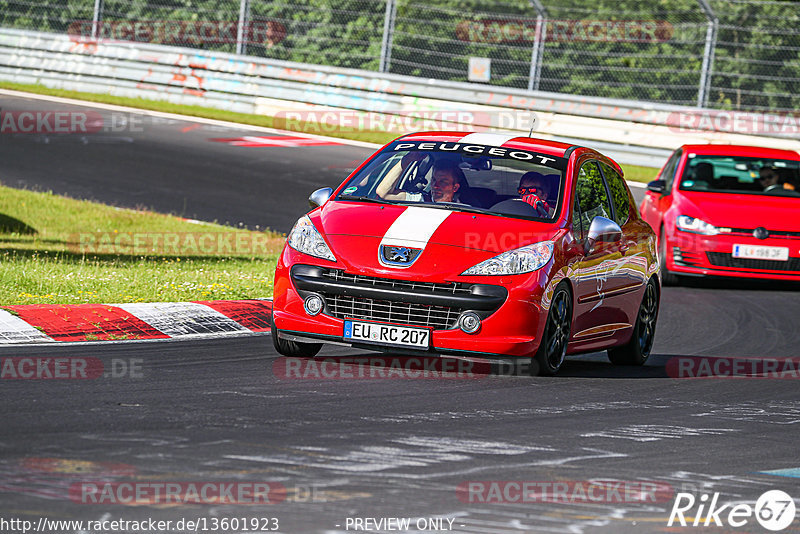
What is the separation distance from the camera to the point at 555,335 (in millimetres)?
8883

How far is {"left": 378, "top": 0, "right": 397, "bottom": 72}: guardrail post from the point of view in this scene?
25516mm

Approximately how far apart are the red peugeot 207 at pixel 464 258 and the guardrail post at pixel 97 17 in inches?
748

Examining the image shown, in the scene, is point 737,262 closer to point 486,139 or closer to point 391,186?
point 486,139

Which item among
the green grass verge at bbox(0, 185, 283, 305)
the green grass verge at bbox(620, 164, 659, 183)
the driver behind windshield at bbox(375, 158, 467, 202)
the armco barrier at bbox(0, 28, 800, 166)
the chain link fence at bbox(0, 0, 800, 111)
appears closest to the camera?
the driver behind windshield at bbox(375, 158, 467, 202)

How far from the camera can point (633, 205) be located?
10578mm

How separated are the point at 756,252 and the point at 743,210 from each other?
19.1 inches

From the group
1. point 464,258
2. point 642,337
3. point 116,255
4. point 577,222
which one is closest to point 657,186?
point 642,337

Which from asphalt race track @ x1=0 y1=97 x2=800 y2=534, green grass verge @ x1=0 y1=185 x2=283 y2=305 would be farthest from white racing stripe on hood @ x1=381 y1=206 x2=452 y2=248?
green grass verge @ x1=0 y1=185 x2=283 y2=305

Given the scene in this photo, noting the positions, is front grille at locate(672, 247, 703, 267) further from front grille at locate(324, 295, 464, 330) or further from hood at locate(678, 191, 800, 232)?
front grille at locate(324, 295, 464, 330)

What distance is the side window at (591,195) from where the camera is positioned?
9555 millimetres

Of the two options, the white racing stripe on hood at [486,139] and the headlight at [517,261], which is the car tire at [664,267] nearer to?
the white racing stripe on hood at [486,139]

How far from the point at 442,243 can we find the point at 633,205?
100 inches

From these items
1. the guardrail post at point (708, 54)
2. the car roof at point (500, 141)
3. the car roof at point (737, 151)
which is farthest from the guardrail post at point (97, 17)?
the car roof at point (500, 141)

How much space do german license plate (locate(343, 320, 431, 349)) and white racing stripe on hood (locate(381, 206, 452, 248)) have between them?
1.66 feet
